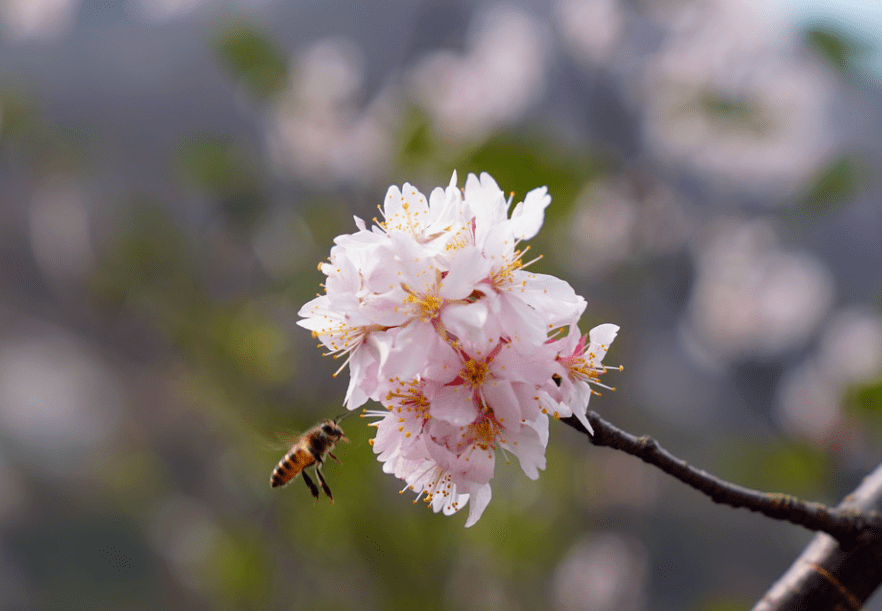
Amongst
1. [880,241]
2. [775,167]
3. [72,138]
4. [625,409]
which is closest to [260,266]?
[72,138]

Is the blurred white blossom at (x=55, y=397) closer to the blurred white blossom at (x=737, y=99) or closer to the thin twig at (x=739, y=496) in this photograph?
the blurred white blossom at (x=737, y=99)

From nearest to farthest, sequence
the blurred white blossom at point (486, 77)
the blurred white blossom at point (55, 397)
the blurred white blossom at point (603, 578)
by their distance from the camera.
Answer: the blurred white blossom at point (486, 77)
the blurred white blossom at point (603, 578)
the blurred white blossom at point (55, 397)

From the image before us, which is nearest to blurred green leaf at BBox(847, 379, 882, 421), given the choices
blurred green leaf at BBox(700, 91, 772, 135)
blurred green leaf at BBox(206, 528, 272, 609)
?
blurred green leaf at BBox(700, 91, 772, 135)

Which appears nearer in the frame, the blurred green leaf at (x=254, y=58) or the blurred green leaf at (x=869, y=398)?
the blurred green leaf at (x=869, y=398)

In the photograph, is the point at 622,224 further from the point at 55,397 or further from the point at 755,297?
the point at 55,397

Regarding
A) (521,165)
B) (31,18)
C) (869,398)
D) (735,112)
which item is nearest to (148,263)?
(521,165)

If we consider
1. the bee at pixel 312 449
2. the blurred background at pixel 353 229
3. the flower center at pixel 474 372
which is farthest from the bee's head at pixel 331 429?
the blurred background at pixel 353 229

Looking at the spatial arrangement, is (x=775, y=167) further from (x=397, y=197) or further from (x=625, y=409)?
(x=397, y=197)
